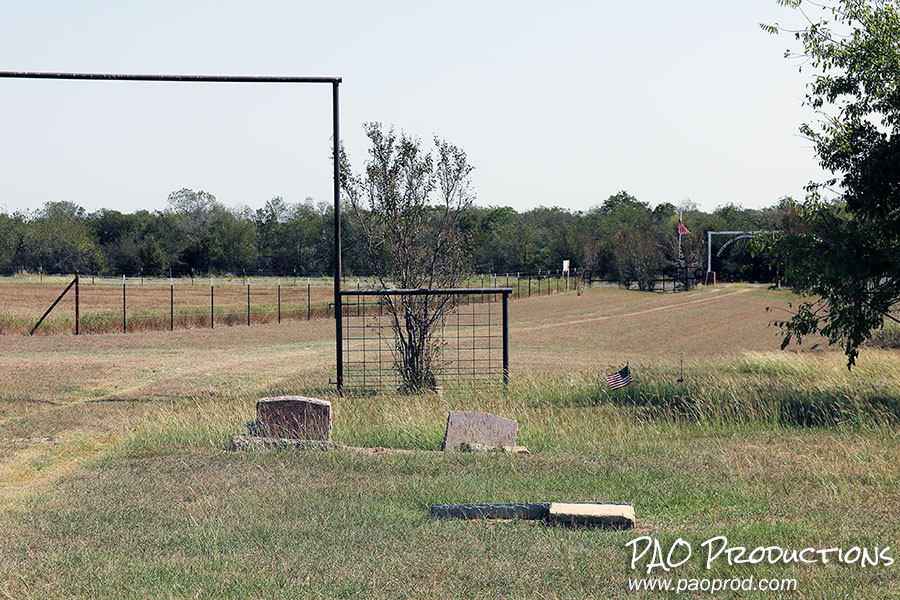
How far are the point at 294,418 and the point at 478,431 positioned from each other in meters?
2.02

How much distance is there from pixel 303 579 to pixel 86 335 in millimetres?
28315

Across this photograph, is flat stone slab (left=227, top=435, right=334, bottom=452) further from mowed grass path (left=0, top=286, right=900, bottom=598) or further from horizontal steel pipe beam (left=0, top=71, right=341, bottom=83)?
horizontal steel pipe beam (left=0, top=71, right=341, bottom=83)

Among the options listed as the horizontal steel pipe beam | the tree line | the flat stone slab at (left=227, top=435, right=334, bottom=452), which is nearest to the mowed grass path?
the flat stone slab at (left=227, top=435, right=334, bottom=452)

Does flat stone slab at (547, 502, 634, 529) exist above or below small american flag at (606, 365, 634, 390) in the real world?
above

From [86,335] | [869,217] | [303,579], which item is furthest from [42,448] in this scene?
[86,335]

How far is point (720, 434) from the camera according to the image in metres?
10.5

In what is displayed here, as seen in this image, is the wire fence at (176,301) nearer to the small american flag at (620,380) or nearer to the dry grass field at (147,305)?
the dry grass field at (147,305)

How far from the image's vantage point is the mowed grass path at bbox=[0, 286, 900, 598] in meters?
5.24

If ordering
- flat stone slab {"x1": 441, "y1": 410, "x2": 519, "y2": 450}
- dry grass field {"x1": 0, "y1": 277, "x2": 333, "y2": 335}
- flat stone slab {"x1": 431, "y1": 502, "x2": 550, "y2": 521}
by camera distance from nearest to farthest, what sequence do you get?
flat stone slab {"x1": 431, "y1": 502, "x2": 550, "y2": 521} → flat stone slab {"x1": 441, "y1": 410, "x2": 519, "y2": 450} → dry grass field {"x1": 0, "y1": 277, "x2": 333, "y2": 335}

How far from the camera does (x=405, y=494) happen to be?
24.1 feet

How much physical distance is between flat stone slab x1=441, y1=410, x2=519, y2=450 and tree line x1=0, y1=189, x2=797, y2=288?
70.8 m

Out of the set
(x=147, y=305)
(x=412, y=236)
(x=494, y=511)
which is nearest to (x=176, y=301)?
(x=147, y=305)

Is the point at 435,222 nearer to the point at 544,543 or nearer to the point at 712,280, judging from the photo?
the point at 544,543

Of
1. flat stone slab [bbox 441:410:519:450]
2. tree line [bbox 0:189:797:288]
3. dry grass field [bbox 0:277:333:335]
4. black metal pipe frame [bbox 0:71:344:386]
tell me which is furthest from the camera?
tree line [bbox 0:189:797:288]
